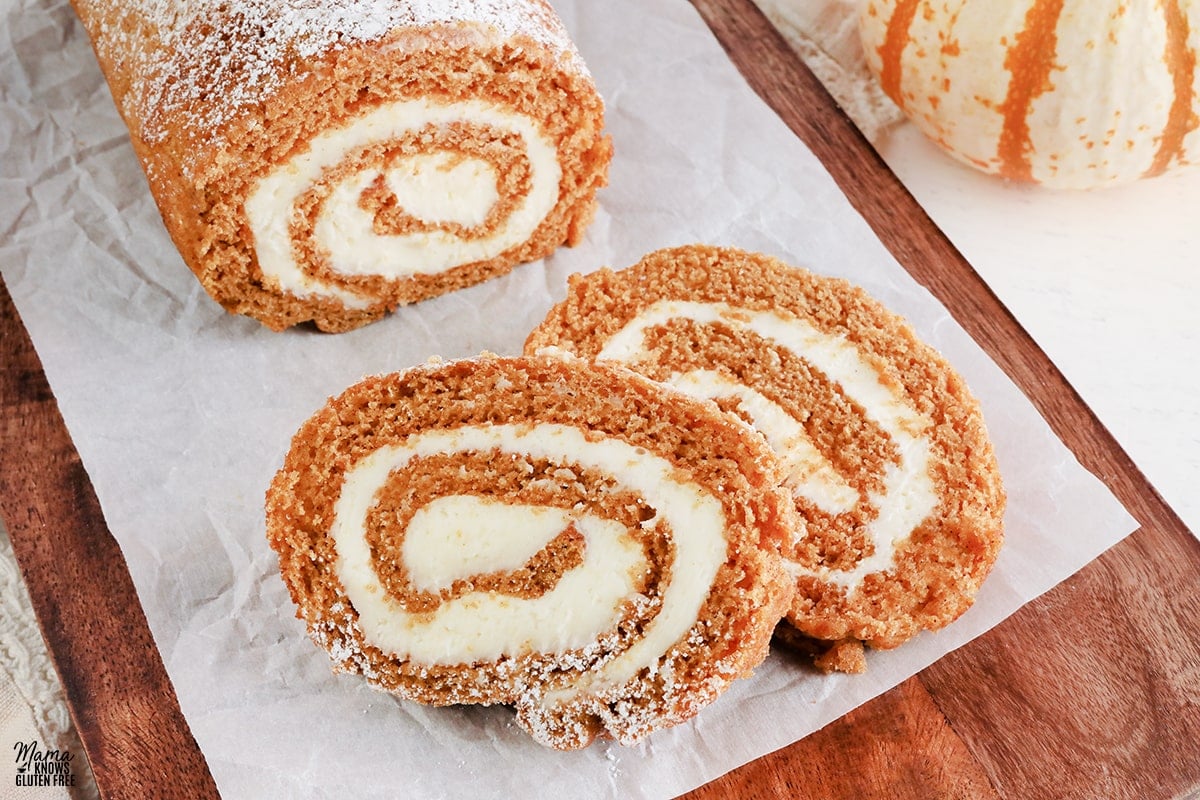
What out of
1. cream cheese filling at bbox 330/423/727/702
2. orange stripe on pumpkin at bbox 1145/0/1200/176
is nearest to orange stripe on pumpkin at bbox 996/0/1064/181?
orange stripe on pumpkin at bbox 1145/0/1200/176

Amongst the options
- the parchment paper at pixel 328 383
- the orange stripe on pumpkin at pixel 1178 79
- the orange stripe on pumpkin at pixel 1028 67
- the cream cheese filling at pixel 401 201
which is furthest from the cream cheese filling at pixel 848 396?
the orange stripe on pumpkin at pixel 1178 79

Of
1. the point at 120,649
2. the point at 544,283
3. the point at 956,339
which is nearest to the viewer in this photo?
Result: the point at 120,649

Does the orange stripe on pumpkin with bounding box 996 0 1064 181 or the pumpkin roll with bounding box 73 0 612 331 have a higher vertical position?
the orange stripe on pumpkin with bounding box 996 0 1064 181

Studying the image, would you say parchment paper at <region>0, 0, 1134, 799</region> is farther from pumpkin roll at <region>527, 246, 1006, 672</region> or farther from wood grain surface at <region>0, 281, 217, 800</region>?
pumpkin roll at <region>527, 246, 1006, 672</region>

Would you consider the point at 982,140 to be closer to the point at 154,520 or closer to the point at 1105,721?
the point at 1105,721

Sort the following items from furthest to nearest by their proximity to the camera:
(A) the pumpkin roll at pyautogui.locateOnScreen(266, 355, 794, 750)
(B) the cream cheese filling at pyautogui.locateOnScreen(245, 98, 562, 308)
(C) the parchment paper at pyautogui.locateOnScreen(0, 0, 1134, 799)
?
(B) the cream cheese filling at pyautogui.locateOnScreen(245, 98, 562, 308) → (C) the parchment paper at pyautogui.locateOnScreen(0, 0, 1134, 799) → (A) the pumpkin roll at pyautogui.locateOnScreen(266, 355, 794, 750)

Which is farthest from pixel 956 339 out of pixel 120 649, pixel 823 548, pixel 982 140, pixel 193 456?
pixel 120 649

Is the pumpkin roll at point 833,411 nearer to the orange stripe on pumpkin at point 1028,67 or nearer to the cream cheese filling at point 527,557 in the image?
the cream cheese filling at point 527,557

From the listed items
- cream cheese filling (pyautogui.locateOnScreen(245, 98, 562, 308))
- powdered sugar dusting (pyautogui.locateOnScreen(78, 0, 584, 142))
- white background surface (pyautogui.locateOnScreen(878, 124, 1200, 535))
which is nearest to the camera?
powdered sugar dusting (pyautogui.locateOnScreen(78, 0, 584, 142))
